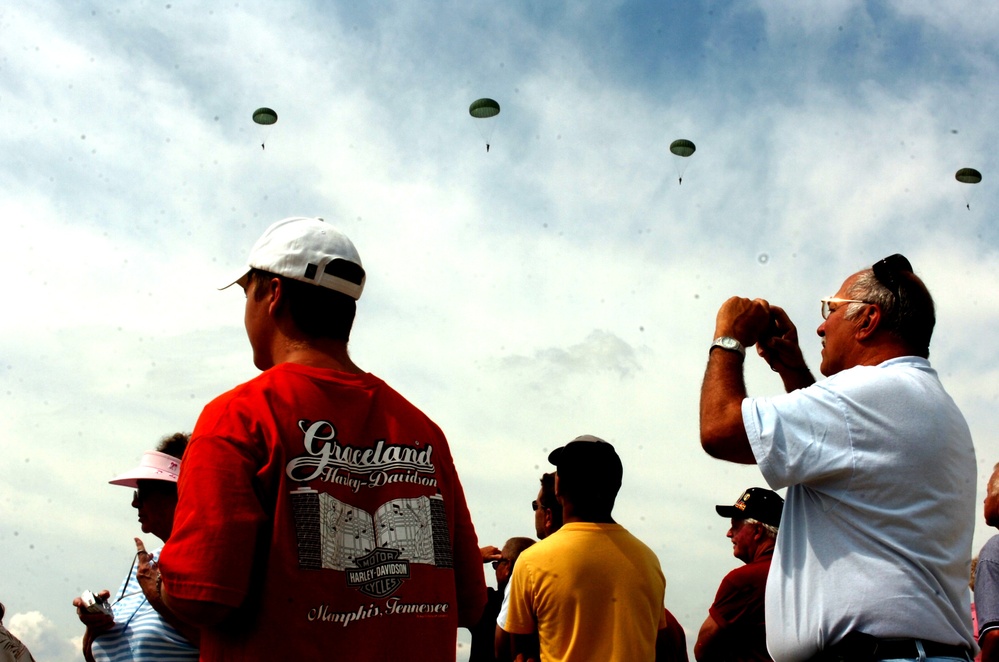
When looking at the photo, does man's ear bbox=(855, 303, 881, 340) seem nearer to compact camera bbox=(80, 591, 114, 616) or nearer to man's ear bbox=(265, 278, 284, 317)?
man's ear bbox=(265, 278, 284, 317)

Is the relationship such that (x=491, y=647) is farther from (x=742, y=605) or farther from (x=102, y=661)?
(x=102, y=661)

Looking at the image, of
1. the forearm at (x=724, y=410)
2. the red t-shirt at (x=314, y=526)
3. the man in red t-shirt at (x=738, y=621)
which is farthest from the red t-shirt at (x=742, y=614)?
the red t-shirt at (x=314, y=526)

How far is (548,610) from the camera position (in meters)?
4.30

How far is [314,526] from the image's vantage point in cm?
207

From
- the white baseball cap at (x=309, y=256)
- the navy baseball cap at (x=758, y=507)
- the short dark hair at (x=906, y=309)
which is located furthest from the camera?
the navy baseball cap at (x=758, y=507)

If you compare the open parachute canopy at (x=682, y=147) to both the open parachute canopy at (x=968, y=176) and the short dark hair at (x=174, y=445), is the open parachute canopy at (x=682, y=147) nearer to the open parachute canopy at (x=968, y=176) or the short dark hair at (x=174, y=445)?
the open parachute canopy at (x=968, y=176)

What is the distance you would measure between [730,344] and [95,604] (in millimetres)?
2552

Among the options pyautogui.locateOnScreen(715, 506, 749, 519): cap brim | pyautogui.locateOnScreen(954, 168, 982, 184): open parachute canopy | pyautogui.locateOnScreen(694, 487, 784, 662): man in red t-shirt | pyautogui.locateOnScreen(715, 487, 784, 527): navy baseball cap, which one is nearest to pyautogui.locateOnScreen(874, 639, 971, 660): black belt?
pyautogui.locateOnScreen(694, 487, 784, 662): man in red t-shirt

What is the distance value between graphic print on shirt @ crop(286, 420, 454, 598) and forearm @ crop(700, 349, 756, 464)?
91 cm

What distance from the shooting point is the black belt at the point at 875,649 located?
8.21 feet

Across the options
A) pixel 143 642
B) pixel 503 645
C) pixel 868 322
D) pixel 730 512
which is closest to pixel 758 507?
pixel 730 512

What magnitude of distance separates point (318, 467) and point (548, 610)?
2.46m

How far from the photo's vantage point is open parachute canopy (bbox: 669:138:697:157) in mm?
25558

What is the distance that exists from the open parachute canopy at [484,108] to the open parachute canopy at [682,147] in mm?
4941
